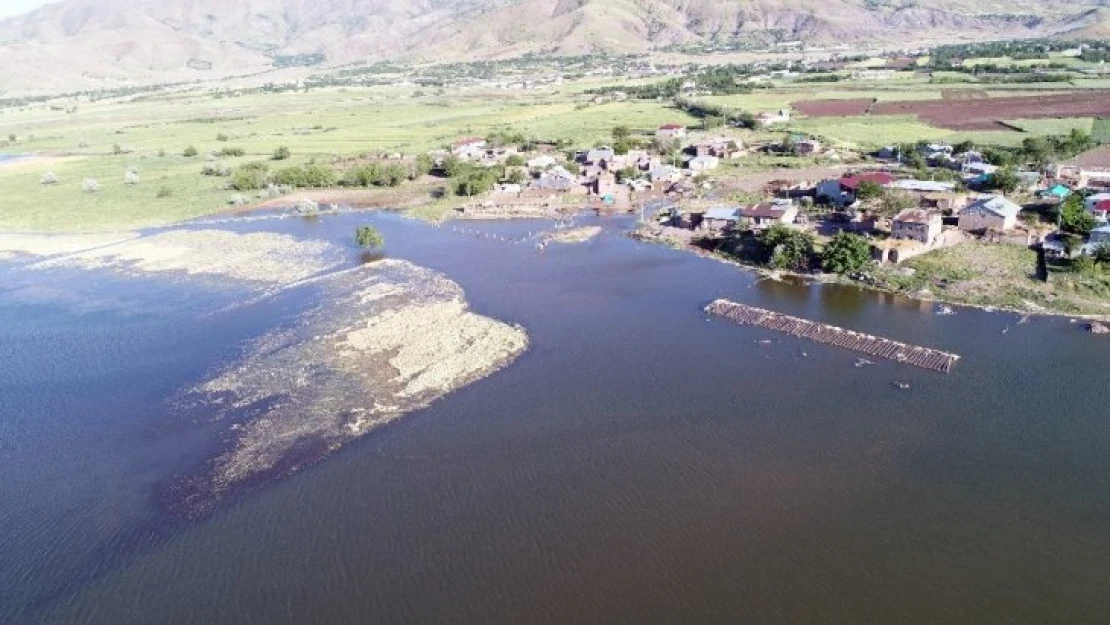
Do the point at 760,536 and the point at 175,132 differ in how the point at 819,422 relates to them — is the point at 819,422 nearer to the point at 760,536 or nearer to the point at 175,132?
the point at 760,536

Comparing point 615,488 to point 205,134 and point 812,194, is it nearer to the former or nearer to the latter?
point 812,194

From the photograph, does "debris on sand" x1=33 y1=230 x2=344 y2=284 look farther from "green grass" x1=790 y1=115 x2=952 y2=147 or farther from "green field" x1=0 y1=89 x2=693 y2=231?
"green grass" x1=790 y1=115 x2=952 y2=147

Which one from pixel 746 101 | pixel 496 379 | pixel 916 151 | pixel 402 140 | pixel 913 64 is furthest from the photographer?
pixel 913 64

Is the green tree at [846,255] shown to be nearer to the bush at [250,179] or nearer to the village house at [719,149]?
the village house at [719,149]

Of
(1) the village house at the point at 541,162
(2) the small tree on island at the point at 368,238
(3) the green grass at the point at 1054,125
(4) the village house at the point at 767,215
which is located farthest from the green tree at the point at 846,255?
(3) the green grass at the point at 1054,125

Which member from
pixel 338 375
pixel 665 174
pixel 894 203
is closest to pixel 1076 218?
pixel 894 203

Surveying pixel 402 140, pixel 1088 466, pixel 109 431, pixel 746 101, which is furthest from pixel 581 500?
pixel 746 101
